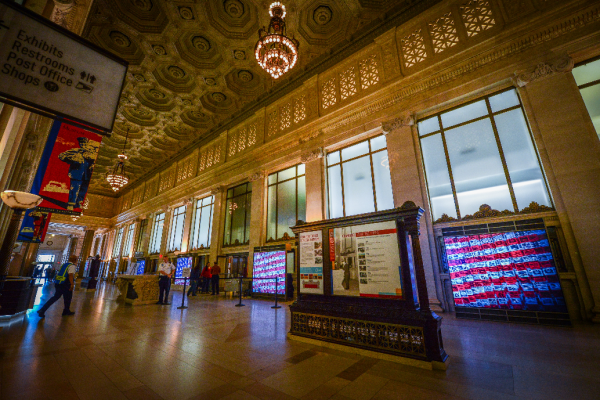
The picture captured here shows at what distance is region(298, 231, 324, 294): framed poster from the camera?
13.3 feet

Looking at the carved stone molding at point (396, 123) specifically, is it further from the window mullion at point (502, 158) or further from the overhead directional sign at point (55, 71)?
the overhead directional sign at point (55, 71)

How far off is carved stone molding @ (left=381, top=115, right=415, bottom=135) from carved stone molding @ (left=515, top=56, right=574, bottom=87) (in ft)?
9.43

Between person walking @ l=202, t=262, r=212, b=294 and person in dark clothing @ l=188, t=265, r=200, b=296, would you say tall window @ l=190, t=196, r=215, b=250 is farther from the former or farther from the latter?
person walking @ l=202, t=262, r=212, b=294

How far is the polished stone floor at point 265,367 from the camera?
2.17m

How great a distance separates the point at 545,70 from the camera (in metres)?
6.27

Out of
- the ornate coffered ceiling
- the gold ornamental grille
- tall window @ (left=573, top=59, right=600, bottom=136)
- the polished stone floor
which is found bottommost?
the polished stone floor

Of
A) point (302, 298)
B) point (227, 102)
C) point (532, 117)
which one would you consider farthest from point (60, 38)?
point (227, 102)

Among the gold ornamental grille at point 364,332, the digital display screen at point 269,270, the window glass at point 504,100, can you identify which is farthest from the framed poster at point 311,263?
the window glass at point 504,100

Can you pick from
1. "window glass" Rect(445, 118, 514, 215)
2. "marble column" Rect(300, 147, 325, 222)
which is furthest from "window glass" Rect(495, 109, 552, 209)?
"marble column" Rect(300, 147, 325, 222)

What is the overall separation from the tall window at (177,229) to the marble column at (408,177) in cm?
1591

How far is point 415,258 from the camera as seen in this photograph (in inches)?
129

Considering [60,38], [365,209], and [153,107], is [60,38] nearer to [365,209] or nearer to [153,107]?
[365,209]

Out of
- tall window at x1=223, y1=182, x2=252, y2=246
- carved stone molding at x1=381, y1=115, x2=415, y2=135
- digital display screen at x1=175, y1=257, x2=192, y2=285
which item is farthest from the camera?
digital display screen at x1=175, y1=257, x2=192, y2=285

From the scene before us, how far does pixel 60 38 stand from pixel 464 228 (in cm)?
842
